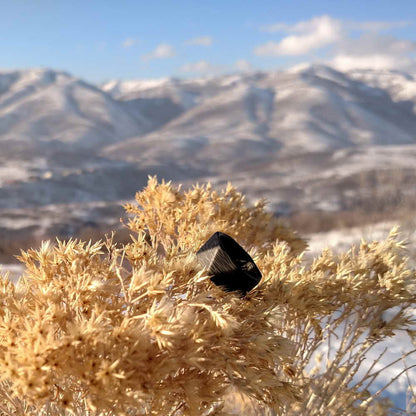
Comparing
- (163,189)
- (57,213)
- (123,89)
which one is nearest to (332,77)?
(123,89)

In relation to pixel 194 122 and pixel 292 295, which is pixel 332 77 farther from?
pixel 292 295

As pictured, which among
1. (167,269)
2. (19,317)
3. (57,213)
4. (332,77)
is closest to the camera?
(19,317)

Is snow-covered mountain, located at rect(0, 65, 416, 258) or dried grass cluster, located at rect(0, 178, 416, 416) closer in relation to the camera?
dried grass cluster, located at rect(0, 178, 416, 416)

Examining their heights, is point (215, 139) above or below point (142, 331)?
above

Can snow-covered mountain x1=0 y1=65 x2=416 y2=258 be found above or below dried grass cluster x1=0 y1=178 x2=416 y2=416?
→ above

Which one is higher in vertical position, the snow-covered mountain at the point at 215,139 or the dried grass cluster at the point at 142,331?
the snow-covered mountain at the point at 215,139

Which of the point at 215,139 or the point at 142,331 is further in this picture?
the point at 215,139

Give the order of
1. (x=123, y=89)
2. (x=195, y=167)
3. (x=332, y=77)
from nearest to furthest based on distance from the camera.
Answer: (x=195, y=167) → (x=332, y=77) → (x=123, y=89)

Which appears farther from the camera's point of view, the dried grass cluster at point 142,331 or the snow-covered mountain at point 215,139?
the snow-covered mountain at point 215,139
